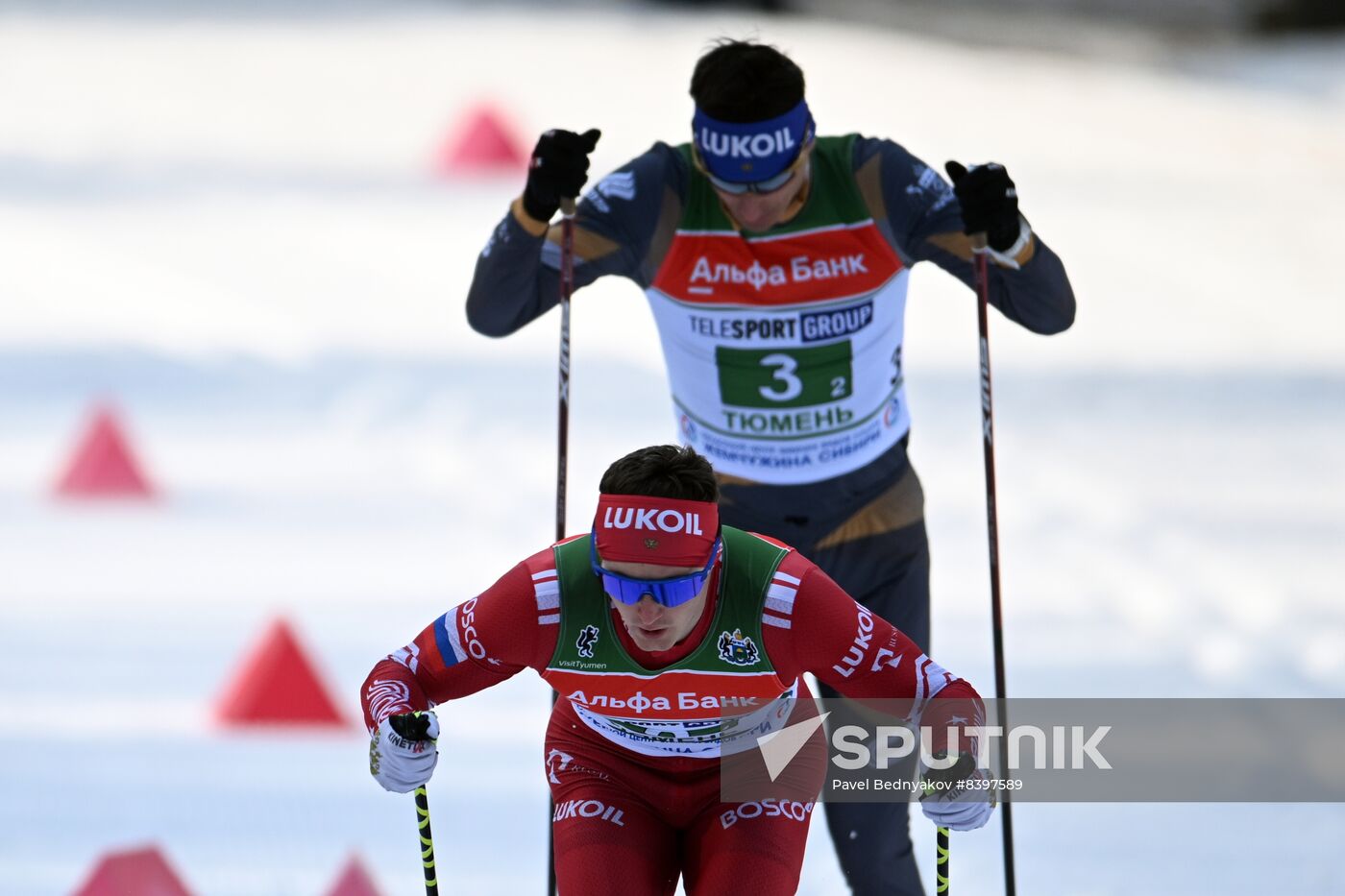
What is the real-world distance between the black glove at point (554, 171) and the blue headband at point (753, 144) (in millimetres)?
250

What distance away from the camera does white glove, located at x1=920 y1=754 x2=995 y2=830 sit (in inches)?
144

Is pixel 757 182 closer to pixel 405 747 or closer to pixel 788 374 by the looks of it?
pixel 788 374

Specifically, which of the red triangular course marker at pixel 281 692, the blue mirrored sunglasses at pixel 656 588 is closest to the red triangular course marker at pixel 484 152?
the red triangular course marker at pixel 281 692

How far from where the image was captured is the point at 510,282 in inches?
176

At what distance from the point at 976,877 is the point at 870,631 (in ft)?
5.87

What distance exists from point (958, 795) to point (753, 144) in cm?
134

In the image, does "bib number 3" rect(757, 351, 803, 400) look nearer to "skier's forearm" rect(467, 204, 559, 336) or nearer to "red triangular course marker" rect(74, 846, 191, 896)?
"skier's forearm" rect(467, 204, 559, 336)

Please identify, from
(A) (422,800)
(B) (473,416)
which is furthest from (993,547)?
(B) (473,416)

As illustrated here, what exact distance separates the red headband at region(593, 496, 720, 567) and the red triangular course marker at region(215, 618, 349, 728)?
2.91 m

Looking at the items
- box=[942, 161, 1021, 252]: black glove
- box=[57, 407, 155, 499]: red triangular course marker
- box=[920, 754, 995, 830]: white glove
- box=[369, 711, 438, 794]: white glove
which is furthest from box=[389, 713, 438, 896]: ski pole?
box=[57, 407, 155, 499]: red triangular course marker

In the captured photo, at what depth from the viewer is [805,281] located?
4.44m

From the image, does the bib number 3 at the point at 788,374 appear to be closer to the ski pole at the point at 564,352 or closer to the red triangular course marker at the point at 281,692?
the ski pole at the point at 564,352

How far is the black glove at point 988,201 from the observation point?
13.5 feet

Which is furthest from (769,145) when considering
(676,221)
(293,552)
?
(293,552)
